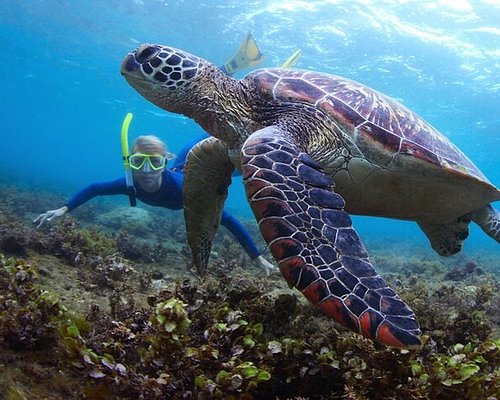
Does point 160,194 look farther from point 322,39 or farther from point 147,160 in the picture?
point 322,39

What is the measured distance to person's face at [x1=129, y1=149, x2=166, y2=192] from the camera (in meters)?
7.05

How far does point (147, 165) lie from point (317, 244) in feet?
17.7

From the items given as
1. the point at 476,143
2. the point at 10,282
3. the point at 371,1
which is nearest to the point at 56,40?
the point at 371,1

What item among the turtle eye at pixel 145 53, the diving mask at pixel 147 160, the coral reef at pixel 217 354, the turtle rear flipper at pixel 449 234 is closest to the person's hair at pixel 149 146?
the diving mask at pixel 147 160

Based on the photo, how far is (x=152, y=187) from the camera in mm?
7426

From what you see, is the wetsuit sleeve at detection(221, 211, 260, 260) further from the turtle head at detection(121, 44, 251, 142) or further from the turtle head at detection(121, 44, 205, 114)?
the turtle head at detection(121, 44, 205, 114)

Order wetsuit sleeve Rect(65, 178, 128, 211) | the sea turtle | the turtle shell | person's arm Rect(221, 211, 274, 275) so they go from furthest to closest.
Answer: wetsuit sleeve Rect(65, 178, 128, 211)
person's arm Rect(221, 211, 274, 275)
the turtle shell
the sea turtle

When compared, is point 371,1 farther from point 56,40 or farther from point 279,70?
point 56,40

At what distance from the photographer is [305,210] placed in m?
2.53

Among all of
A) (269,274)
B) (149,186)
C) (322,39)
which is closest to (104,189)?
(149,186)

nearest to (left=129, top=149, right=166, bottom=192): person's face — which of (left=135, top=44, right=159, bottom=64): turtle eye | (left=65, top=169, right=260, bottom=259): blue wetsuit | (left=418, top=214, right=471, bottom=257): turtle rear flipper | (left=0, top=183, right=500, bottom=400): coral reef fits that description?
(left=65, top=169, right=260, bottom=259): blue wetsuit

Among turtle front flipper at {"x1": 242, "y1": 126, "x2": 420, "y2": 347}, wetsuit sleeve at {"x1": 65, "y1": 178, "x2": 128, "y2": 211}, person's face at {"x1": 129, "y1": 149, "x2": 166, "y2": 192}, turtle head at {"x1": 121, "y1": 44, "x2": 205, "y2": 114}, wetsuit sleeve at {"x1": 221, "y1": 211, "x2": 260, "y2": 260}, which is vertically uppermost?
turtle head at {"x1": 121, "y1": 44, "x2": 205, "y2": 114}

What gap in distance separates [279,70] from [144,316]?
10.2ft

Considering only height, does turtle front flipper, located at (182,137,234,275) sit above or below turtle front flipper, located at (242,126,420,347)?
below
